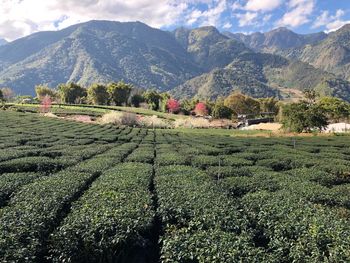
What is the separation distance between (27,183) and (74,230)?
10.5 meters

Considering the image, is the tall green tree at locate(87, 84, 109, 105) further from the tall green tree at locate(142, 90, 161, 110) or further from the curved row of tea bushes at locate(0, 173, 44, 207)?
the curved row of tea bushes at locate(0, 173, 44, 207)

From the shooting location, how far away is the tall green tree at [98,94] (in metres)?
157

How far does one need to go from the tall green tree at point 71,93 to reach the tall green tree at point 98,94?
7.67m

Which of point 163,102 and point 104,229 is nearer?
point 104,229

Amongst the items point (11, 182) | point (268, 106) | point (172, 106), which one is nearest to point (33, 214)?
point (11, 182)

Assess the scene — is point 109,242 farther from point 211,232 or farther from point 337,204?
point 337,204

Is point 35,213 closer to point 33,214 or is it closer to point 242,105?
point 33,214

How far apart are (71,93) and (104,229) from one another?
520 ft

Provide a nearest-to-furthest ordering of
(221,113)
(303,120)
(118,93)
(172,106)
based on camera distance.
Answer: (303,120), (221,113), (172,106), (118,93)

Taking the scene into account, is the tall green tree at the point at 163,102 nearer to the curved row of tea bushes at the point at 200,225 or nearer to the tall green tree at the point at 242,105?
the tall green tree at the point at 242,105

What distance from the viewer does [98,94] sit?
158 meters

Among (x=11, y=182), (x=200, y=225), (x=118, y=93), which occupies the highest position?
(x=118, y=93)

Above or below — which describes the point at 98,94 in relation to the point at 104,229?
above

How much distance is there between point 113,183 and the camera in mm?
21203
